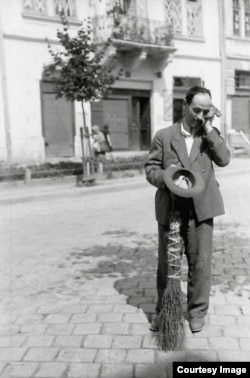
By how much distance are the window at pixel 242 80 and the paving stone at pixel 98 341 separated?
21859mm

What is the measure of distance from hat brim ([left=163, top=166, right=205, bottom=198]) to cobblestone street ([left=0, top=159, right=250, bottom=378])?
113 cm

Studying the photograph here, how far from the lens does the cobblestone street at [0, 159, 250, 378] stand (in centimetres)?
320

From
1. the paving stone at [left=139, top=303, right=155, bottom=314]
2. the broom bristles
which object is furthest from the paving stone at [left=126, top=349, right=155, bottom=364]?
the paving stone at [left=139, top=303, right=155, bottom=314]

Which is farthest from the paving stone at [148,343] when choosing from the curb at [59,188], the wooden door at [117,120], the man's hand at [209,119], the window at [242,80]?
the window at [242,80]

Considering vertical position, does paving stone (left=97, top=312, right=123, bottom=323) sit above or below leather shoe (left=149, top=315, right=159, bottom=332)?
below

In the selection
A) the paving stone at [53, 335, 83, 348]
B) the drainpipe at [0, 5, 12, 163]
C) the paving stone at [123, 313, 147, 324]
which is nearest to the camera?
→ the paving stone at [53, 335, 83, 348]

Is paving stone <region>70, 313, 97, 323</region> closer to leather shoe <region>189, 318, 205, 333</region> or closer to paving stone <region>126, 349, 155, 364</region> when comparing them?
paving stone <region>126, 349, 155, 364</region>

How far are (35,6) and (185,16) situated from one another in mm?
7810

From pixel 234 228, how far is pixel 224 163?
431 centimetres

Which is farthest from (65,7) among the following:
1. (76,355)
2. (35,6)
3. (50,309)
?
(76,355)

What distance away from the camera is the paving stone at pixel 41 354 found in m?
3.25

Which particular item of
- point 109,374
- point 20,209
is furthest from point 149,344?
point 20,209

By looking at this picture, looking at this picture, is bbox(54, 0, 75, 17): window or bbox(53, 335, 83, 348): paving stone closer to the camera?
bbox(53, 335, 83, 348): paving stone

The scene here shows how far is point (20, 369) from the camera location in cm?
311
